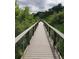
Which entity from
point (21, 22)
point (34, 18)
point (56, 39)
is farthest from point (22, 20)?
point (56, 39)

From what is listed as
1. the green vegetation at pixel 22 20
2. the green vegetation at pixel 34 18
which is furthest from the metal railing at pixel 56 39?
the green vegetation at pixel 22 20

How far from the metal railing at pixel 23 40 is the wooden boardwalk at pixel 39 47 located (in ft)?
0.19

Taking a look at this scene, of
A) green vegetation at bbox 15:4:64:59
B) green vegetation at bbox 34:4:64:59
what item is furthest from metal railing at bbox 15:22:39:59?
green vegetation at bbox 34:4:64:59

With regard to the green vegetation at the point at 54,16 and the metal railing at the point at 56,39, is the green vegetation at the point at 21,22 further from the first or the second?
the metal railing at the point at 56,39

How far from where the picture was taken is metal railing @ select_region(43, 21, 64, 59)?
8.83 feet

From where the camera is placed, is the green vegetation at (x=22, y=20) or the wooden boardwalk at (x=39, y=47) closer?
the green vegetation at (x=22, y=20)

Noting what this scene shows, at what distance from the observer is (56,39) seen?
2936mm

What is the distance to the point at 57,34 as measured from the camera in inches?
114

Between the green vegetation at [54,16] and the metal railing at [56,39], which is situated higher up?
the green vegetation at [54,16]

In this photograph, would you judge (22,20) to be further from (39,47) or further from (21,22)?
(39,47)

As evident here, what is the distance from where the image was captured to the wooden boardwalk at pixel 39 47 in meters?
2.80
